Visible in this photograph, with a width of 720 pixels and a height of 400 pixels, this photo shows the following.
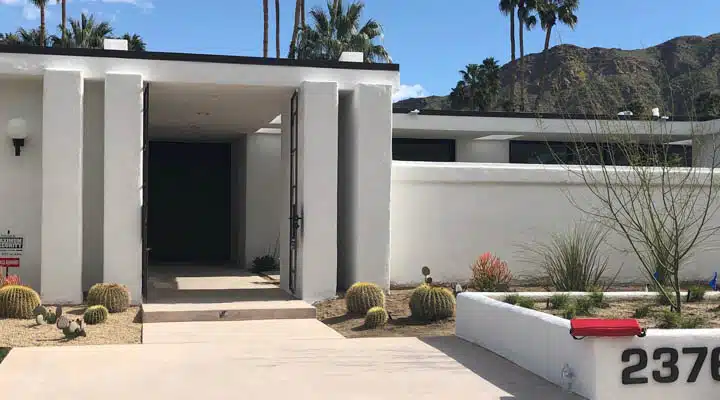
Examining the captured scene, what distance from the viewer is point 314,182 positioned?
12109 mm

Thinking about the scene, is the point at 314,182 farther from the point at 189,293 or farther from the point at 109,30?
the point at 109,30

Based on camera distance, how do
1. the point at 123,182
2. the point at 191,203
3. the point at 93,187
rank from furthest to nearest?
the point at 191,203 → the point at 93,187 → the point at 123,182

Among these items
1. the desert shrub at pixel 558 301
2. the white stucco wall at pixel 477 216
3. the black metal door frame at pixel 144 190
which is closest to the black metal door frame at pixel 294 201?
the white stucco wall at pixel 477 216

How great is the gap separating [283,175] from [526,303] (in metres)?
6.25

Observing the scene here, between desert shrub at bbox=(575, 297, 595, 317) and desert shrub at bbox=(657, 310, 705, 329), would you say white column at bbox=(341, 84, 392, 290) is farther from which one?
desert shrub at bbox=(657, 310, 705, 329)

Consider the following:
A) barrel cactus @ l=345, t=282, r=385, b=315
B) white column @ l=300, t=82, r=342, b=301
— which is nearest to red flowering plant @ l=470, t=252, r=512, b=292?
barrel cactus @ l=345, t=282, r=385, b=315

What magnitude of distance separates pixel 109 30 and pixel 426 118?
908 inches

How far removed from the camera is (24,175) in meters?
11.9

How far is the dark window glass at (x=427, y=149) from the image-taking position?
67.6 feet

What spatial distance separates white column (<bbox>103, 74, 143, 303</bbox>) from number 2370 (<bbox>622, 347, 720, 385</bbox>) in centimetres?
754

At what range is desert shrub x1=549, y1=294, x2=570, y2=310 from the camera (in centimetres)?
913

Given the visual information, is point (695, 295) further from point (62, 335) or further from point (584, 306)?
point (62, 335)

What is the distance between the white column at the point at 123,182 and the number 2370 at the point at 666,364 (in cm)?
754

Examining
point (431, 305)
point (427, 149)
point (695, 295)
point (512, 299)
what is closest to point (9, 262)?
point (431, 305)
